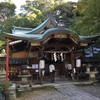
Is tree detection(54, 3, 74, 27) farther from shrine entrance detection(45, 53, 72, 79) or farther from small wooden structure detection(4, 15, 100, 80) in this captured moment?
small wooden structure detection(4, 15, 100, 80)

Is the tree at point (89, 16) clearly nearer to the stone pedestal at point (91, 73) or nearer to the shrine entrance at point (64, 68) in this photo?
the stone pedestal at point (91, 73)

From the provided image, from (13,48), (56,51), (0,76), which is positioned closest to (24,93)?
(0,76)

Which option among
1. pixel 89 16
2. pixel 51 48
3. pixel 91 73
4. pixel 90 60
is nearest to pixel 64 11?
pixel 51 48

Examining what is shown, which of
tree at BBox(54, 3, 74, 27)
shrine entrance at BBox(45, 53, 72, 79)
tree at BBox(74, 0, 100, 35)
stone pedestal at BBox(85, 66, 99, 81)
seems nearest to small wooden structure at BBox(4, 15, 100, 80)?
shrine entrance at BBox(45, 53, 72, 79)

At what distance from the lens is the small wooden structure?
12.3m

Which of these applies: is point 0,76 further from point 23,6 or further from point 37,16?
point 23,6

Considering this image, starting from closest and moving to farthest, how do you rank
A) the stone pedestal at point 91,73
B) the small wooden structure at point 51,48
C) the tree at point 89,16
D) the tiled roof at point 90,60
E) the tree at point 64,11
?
the tree at point 89,16, the small wooden structure at point 51,48, the stone pedestal at point 91,73, the tiled roof at point 90,60, the tree at point 64,11

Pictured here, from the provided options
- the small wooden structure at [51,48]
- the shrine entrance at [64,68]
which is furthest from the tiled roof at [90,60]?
the shrine entrance at [64,68]

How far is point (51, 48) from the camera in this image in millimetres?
15000

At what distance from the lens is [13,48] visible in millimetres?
16562

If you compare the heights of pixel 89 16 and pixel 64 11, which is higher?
pixel 64 11

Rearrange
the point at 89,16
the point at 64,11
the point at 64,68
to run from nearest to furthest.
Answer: the point at 89,16, the point at 64,68, the point at 64,11

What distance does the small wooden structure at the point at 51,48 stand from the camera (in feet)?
40.3

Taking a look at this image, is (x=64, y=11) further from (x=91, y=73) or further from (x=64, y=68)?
(x=91, y=73)
